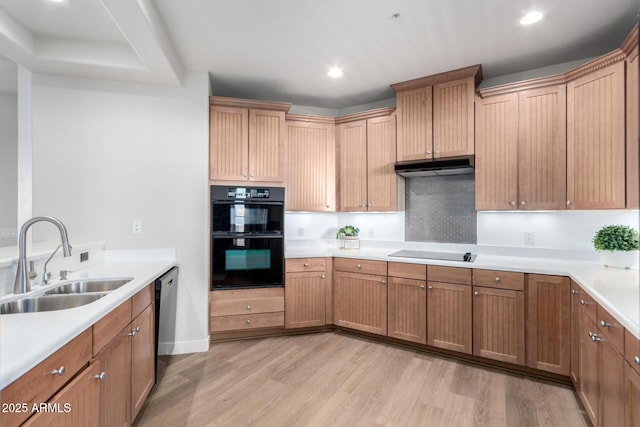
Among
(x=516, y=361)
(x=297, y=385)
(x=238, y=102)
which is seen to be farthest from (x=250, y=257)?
(x=516, y=361)

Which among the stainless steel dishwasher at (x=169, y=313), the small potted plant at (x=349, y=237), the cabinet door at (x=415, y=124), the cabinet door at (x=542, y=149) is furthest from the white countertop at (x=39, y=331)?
the cabinet door at (x=542, y=149)

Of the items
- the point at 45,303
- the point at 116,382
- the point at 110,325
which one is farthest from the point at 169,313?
the point at 110,325

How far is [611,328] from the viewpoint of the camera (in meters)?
1.41

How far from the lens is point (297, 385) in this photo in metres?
2.24

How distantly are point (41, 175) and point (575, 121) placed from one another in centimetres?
431

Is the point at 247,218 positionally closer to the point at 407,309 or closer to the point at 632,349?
the point at 407,309

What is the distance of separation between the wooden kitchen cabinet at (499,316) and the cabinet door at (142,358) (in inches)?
95.3

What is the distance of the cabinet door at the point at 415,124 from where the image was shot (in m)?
2.94

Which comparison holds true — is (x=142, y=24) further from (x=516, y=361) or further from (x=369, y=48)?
(x=516, y=361)

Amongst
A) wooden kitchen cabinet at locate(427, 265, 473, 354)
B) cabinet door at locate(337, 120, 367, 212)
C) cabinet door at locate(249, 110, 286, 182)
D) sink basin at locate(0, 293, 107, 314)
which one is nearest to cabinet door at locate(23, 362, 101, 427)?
sink basin at locate(0, 293, 107, 314)

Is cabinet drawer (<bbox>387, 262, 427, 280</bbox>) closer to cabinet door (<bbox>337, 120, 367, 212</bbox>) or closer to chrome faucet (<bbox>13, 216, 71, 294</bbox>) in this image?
cabinet door (<bbox>337, 120, 367, 212</bbox>)

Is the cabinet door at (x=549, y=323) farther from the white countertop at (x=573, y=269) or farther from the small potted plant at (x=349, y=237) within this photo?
the small potted plant at (x=349, y=237)

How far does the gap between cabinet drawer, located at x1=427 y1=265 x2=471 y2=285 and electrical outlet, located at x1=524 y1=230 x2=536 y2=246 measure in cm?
72

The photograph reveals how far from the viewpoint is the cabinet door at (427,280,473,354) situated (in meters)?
2.52
